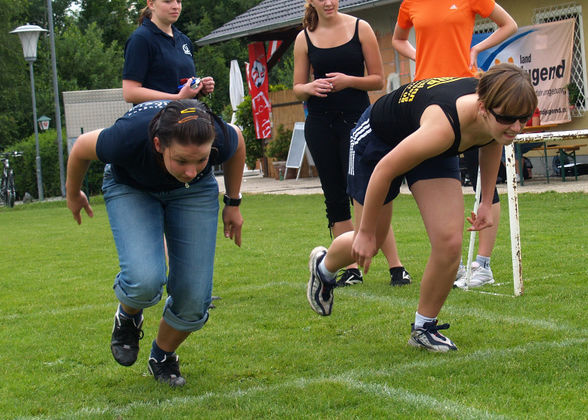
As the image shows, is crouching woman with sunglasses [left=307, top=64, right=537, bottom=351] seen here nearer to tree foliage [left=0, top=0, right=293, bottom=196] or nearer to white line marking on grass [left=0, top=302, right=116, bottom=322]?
white line marking on grass [left=0, top=302, right=116, bottom=322]

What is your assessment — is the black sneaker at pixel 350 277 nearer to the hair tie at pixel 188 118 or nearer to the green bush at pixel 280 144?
the hair tie at pixel 188 118

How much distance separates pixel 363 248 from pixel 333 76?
248 centimetres

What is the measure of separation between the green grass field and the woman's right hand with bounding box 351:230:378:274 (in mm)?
551

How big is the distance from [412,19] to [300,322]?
2347 mm

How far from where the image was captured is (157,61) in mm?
5645

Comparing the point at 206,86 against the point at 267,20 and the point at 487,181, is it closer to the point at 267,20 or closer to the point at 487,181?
the point at 487,181

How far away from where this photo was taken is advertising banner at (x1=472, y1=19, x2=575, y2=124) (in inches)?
605

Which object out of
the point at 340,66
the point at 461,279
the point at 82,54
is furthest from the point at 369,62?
the point at 82,54

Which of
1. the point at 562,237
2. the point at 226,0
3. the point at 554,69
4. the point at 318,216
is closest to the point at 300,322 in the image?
the point at 562,237

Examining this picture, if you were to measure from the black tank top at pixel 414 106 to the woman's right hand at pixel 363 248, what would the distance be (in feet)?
1.83

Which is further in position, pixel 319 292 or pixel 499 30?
pixel 499 30

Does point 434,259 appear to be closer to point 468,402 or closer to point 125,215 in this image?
point 468,402

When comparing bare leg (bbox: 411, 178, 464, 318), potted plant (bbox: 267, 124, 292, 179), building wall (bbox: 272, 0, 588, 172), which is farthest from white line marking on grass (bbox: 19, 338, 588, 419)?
potted plant (bbox: 267, 124, 292, 179)

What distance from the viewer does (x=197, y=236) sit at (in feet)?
13.6
